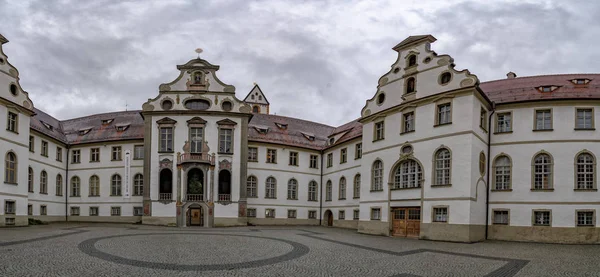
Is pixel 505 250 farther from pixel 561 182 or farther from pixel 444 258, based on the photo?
pixel 561 182

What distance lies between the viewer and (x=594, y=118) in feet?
87.4

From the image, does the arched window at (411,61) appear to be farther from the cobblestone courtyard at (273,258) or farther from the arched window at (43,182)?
the arched window at (43,182)

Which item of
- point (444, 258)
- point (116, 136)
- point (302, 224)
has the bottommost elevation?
point (302, 224)

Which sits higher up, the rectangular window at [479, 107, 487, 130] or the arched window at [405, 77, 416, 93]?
the arched window at [405, 77, 416, 93]

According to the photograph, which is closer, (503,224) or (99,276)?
(99,276)

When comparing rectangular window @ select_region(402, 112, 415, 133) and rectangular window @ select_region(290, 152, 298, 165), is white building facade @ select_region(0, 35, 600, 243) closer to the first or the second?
rectangular window @ select_region(402, 112, 415, 133)

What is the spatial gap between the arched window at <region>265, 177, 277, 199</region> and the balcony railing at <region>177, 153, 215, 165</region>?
7202 millimetres

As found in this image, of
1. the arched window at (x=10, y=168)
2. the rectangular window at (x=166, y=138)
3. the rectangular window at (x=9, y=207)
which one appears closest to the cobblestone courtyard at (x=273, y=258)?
the rectangular window at (x=9, y=207)

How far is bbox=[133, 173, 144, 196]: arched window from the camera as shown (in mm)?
44031

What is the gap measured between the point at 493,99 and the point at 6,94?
114 ft

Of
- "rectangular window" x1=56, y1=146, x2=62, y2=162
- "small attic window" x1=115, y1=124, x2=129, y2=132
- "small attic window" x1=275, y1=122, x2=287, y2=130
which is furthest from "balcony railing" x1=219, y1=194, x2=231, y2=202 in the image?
"rectangular window" x1=56, y1=146, x2=62, y2=162

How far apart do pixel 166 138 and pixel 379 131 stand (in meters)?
19.6

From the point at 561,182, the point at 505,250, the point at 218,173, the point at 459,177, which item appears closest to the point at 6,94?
the point at 218,173

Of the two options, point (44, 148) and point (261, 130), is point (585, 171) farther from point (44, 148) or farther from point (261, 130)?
point (44, 148)
